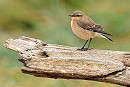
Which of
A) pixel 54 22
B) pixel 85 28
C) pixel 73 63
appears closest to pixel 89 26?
pixel 85 28

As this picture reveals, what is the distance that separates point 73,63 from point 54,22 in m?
3.15

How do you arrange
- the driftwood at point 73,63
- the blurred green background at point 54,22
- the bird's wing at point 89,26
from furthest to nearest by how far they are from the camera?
the blurred green background at point 54,22, the bird's wing at point 89,26, the driftwood at point 73,63

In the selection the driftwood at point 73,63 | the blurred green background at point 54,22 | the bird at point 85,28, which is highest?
the blurred green background at point 54,22

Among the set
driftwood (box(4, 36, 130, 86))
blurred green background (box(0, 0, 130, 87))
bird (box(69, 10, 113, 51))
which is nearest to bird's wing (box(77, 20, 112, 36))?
bird (box(69, 10, 113, 51))

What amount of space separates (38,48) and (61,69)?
→ 38 centimetres

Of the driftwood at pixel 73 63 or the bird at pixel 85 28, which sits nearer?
the driftwood at pixel 73 63

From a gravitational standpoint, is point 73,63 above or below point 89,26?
below

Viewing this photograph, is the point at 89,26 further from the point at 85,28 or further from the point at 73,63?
the point at 73,63

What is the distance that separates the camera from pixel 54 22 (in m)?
6.40

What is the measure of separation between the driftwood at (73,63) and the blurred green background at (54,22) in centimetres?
137

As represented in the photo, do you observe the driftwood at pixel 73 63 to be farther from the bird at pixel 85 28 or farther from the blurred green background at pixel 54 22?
the blurred green background at pixel 54 22

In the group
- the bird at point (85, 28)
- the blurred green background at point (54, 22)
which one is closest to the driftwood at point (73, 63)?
the bird at point (85, 28)

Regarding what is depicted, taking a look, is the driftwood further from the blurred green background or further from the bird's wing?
the blurred green background

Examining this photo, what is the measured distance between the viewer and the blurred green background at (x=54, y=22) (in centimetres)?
518
